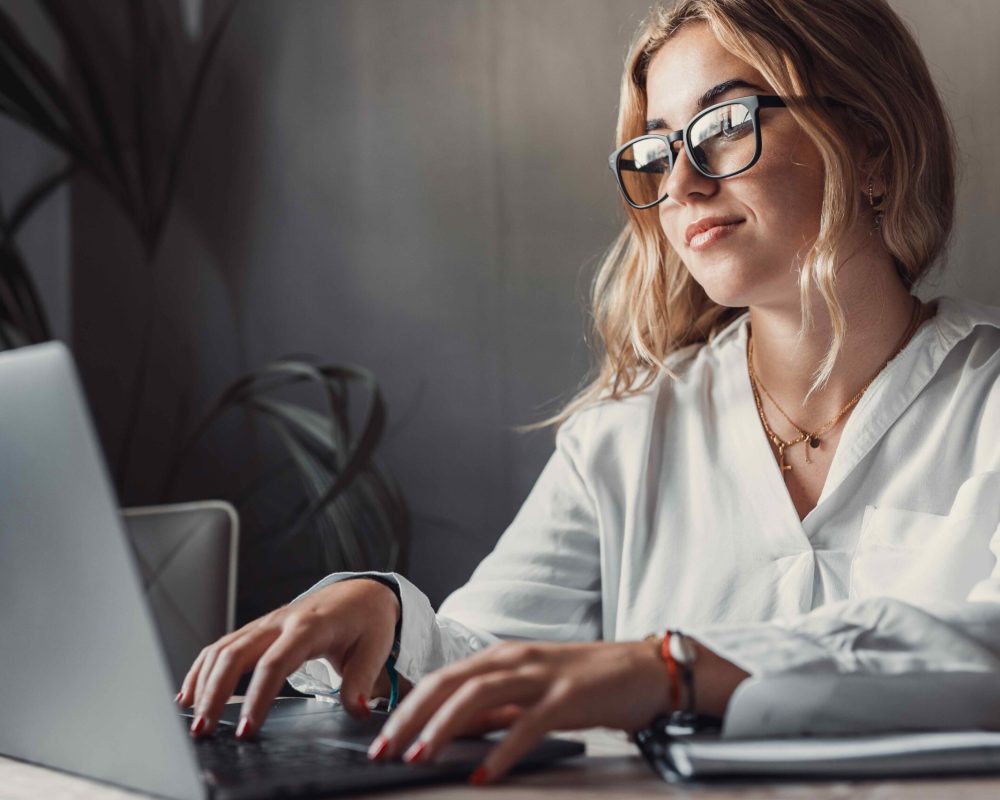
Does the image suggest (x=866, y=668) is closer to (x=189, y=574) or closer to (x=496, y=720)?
(x=496, y=720)

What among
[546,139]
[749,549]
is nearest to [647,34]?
[546,139]

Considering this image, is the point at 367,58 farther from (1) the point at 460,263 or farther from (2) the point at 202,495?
(2) the point at 202,495

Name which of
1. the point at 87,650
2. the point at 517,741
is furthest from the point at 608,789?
the point at 87,650

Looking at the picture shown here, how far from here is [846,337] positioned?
5.07 feet

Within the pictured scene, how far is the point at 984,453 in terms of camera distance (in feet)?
4.54

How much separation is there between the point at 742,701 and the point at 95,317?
246 centimetres

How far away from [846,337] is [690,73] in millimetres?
411

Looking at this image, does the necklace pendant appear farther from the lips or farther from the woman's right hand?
the woman's right hand

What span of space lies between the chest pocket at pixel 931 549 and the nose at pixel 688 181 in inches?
18.1

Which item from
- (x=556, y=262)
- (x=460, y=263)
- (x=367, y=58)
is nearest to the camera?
(x=556, y=262)

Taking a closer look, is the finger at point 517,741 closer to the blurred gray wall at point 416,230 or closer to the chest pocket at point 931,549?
the chest pocket at point 931,549

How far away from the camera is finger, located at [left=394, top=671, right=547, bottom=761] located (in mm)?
749

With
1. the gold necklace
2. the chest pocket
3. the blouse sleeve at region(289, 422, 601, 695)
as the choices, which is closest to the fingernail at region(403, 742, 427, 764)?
the blouse sleeve at region(289, 422, 601, 695)

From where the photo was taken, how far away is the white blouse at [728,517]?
4.36 feet
